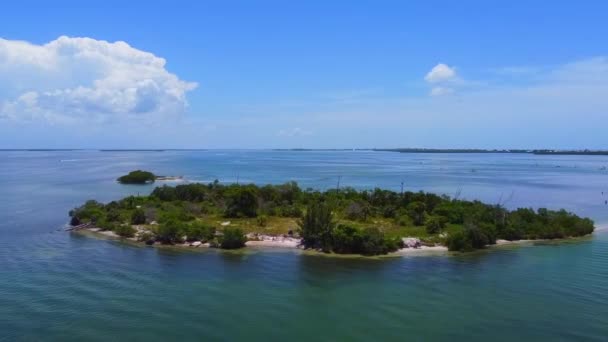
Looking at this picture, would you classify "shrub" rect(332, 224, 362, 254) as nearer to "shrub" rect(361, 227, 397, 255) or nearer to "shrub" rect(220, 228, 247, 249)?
"shrub" rect(361, 227, 397, 255)

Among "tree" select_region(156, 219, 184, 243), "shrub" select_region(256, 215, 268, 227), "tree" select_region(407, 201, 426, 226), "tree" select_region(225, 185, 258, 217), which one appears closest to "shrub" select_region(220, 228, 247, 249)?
"tree" select_region(156, 219, 184, 243)

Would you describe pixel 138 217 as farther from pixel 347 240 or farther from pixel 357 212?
pixel 347 240

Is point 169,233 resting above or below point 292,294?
above

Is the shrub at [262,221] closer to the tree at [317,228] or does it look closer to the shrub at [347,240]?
the tree at [317,228]

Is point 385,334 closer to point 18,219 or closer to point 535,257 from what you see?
point 535,257

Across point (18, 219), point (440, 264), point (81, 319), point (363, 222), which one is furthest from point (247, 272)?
point (18, 219)

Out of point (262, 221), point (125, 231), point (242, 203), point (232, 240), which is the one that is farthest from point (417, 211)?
point (125, 231)
